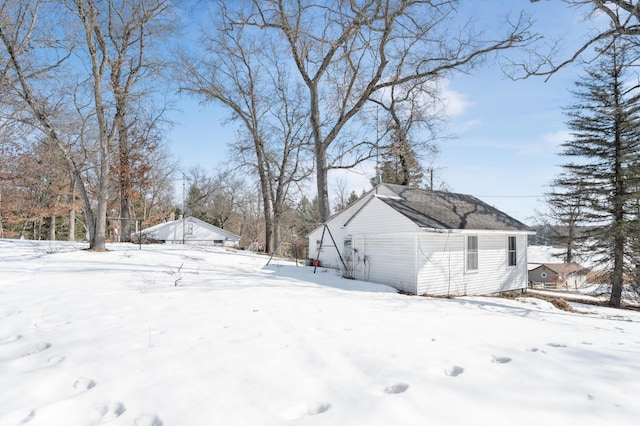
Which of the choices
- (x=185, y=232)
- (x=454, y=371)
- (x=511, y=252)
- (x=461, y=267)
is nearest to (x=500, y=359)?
(x=454, y=371)

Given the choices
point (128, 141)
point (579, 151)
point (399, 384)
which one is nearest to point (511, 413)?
point (399, 384)

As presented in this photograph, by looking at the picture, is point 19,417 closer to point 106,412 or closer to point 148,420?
point 106,412

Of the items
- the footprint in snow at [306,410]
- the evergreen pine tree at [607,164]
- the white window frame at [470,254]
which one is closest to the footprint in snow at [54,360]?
the footprint in snow at [306,410]

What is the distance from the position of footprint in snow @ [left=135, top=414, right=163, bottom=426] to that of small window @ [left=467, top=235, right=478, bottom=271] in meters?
12.2

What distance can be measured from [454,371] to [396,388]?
2.23 ft

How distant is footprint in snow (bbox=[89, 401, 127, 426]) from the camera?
2086 millimetres

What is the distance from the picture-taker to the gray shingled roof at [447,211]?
11680mm

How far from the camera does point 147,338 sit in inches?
140

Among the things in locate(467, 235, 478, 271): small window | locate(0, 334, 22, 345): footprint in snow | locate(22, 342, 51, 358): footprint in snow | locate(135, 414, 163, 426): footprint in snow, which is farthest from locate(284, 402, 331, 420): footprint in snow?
locate(467, 235, 478, 271): small window

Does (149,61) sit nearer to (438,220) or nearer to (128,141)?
(128,141)

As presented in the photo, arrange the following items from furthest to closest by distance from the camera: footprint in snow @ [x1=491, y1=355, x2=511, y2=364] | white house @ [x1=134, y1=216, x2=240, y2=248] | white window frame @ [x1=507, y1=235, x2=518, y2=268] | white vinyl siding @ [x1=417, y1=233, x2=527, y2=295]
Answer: white house @ [x1=134, y1=216, x2=240, y2=248] < white window frame @ [x1=507, y1=235, x2=518, y2=268] < white vinyl siding @ [x1=417, y1=233, x2=527, y2=295] < footprint in snow @ [x1=491, y1=355, x2=511, y2=364]

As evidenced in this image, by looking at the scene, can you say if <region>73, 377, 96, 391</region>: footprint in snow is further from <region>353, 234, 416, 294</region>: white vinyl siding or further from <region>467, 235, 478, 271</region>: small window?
<region>467, 235, 478, 271</region>: small window

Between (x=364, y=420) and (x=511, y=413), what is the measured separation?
0.96m

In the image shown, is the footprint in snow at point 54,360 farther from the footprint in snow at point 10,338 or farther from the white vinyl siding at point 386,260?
the white vinyl siding at point 386,260
